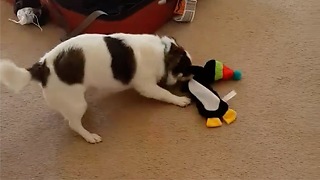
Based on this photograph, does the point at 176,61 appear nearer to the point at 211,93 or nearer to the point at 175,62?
the point at 175,62

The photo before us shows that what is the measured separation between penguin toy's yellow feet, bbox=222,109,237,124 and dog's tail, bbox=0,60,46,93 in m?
0.73

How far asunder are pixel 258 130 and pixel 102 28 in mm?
862

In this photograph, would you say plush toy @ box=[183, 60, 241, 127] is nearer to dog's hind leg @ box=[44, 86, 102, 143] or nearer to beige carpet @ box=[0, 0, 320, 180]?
beige carpet @ box=[0, 0, 320, 180]

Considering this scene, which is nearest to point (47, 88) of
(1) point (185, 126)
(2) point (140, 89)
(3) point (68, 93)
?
(3) point (68, 93)

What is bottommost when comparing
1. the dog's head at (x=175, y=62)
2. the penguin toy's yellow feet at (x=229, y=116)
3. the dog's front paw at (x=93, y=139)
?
the dog's front paw at (x=93, y=139)

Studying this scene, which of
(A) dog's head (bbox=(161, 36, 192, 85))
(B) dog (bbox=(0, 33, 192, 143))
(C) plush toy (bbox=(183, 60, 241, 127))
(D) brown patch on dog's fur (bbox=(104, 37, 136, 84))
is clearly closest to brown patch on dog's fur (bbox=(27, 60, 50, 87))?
(B) dog (bbox=(0, 33, 192, 143))

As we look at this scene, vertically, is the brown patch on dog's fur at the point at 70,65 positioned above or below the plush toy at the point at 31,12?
above

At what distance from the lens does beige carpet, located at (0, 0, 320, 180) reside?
1.82 meters

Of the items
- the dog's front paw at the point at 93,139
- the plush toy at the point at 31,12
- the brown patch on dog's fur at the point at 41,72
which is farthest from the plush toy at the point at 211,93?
the plush toy at the point at 31,12

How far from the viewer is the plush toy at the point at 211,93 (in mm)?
1954

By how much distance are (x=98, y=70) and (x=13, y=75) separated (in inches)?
12.2

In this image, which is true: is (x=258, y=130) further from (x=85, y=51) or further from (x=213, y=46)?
(x=85, y=51)

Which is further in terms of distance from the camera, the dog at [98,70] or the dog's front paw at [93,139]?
the dog's front paw at [93,139]

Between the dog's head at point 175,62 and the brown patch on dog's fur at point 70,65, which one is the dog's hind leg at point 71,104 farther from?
the dog's head at point 175,62
